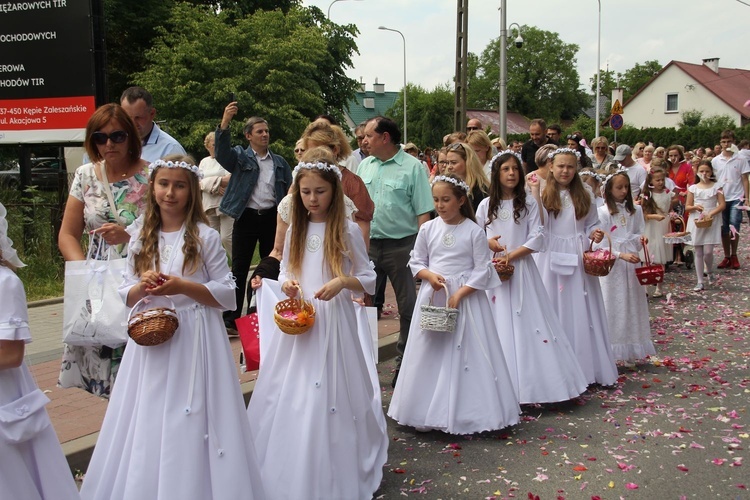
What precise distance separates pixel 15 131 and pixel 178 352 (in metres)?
9.65

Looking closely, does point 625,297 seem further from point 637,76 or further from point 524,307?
point 637,76

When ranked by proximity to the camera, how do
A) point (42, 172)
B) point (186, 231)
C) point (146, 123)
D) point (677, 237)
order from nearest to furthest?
point (186, 231) → point (146, 123) → point (677, 237) → point (42, 172)

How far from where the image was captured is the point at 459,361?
228 inches

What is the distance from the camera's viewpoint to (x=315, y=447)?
14.4ft

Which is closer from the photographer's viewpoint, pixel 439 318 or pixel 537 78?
pixel 439 318

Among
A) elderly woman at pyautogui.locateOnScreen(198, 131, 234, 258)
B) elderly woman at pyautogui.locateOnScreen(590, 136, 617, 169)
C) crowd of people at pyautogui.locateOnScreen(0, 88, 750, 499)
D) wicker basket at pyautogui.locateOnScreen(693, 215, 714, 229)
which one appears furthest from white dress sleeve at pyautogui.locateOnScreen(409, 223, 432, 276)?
wicker basket at pyautogui.locateOnScreen(693, 215, 714, 229)

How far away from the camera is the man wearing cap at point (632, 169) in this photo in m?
13.0

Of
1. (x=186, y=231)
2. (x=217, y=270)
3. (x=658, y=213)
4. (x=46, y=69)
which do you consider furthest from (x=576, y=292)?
(x=46, y=69)

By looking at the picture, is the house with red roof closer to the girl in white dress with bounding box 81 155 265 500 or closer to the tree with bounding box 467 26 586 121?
the tree with bounding box 467 26 586 121

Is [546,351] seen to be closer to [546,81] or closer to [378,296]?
[378,296]

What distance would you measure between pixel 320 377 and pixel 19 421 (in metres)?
1.72

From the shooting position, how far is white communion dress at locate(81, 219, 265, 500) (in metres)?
3.80

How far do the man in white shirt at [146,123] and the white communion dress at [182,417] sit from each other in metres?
1.43

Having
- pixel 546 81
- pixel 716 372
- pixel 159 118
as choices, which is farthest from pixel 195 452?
pixel 546 81
